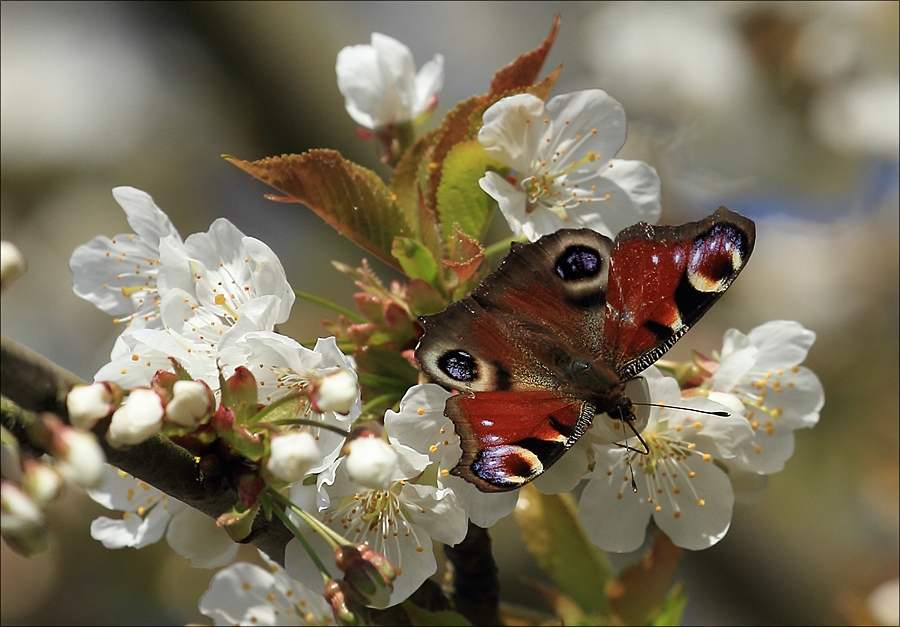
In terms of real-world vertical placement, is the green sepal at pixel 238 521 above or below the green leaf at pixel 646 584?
above

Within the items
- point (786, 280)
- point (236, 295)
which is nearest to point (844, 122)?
point (786, 280)

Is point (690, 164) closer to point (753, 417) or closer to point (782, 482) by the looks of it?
point (782, 482)

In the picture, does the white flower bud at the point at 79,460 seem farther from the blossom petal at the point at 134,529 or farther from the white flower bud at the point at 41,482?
the blossom petal at the point at 134,529

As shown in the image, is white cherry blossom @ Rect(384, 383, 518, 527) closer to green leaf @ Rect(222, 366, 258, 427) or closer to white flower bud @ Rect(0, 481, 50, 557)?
green leaf @ Rect(222, 366, 258, 427)

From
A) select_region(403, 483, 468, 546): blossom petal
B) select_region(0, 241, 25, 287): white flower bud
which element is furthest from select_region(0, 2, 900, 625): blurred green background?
select_region(0, 241, 25, 287): white flower bud

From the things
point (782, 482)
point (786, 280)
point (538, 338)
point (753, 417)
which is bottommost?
point (782, 482)

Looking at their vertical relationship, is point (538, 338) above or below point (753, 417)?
above

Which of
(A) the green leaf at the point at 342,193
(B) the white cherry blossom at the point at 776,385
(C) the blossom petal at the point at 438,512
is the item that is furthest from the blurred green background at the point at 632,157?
(A) the green leaf at the point at 342,193
